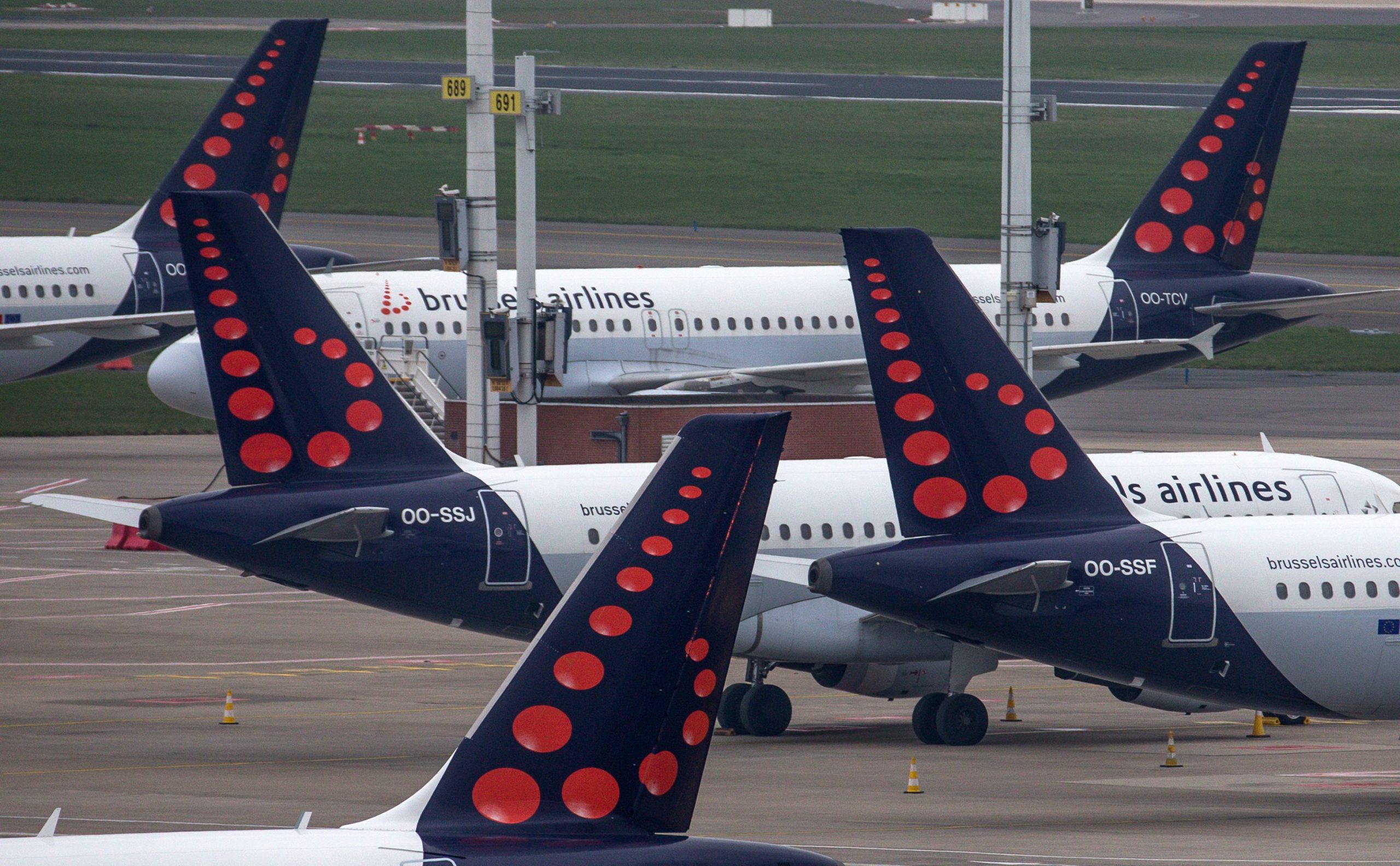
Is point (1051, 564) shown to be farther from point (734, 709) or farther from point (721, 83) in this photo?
point (721, 83)

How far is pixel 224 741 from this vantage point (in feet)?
95.0

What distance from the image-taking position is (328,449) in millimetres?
28250

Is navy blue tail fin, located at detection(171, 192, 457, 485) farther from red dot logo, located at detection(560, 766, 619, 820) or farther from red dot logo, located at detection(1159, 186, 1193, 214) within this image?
red dot logo, located at detection(1159, 186, 1193, 214)

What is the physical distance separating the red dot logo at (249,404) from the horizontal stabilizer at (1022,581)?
8543 millimetres

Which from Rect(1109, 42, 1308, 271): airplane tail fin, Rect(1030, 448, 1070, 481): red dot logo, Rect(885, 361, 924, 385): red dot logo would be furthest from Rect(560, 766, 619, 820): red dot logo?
Rect(1109, 42, 1308, 271): airplane tail fin

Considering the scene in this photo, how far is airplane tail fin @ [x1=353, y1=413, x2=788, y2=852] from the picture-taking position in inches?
466

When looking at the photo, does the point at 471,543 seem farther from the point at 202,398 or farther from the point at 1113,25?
the point at 1113,25

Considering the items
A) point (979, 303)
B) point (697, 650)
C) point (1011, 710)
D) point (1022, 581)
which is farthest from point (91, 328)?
point (697, 650)

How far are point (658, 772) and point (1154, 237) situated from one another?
44561 mm

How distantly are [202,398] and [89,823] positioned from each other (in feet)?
87.5

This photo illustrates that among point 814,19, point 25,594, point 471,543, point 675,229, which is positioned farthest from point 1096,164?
point 471,543

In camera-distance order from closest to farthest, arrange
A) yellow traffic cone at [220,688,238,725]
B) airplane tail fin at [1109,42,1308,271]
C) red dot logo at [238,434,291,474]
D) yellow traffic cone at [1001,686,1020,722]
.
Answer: red dot logo at [238,434,291,474]
yellow traffic cone at [220,688,238,725]
yellow traffic cone at [1001,686,1020,722]
airplane tail fin at [1109,42,1308,271]

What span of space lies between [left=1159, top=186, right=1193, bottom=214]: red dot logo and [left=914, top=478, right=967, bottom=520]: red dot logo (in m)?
30.8

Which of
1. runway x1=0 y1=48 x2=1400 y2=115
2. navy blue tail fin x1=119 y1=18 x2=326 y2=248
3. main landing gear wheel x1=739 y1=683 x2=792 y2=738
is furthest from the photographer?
runway x1=0 y1=48 x2=1400 y2=115
